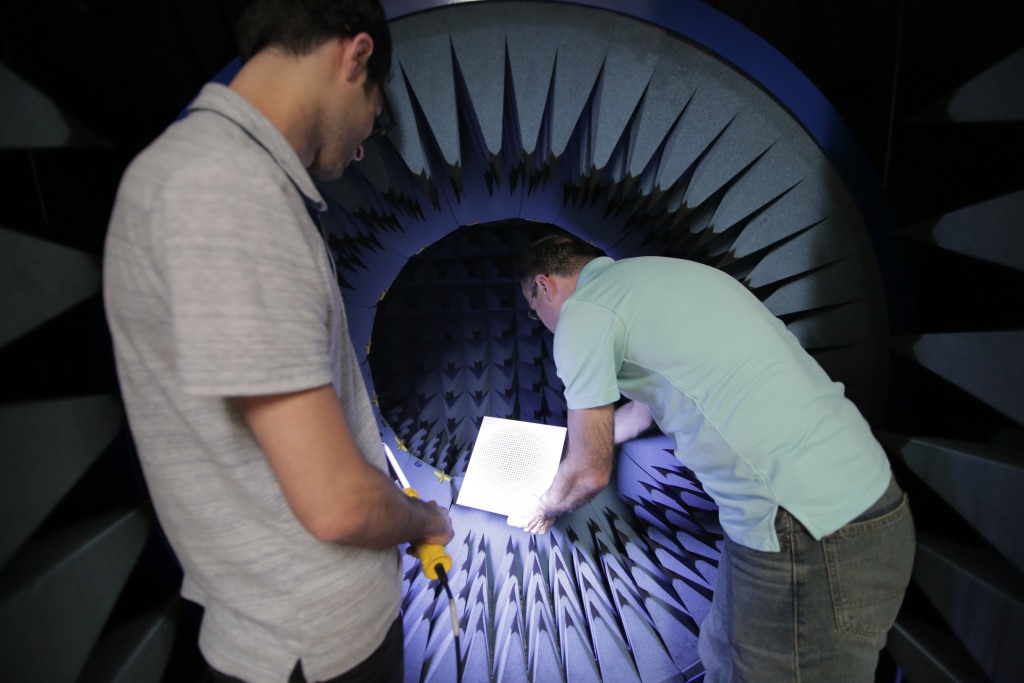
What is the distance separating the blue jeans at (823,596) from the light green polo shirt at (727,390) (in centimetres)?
3

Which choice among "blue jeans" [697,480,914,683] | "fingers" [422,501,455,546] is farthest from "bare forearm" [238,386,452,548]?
"blue jeans" [697,480,914,683]

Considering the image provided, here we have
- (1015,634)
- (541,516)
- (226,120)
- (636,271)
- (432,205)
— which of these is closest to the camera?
(226,120)

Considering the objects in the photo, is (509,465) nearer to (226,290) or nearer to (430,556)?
(430,556)

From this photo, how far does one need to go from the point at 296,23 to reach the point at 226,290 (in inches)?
12.8

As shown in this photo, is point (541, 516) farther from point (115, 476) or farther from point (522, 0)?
point (522, 0)

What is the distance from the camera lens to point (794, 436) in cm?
95

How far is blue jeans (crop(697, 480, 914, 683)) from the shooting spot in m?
0.95

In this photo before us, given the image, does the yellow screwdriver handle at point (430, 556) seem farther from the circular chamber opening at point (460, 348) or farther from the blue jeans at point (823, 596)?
the circular chamber opening at point (460, 348)

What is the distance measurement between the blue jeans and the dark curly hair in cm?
94

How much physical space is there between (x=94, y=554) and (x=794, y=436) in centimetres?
105

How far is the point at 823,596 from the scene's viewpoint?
0.95 metres

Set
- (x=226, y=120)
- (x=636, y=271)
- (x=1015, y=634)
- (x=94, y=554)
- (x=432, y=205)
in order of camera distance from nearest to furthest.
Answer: (x=226, y=120) → (x=94, y=554) → (x=1015, y=634) → (x=636, y=271) → (x=432, y=205)

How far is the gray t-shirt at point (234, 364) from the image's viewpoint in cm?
51

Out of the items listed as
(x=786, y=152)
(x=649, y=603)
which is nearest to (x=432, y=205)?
(x=786, y=152)
